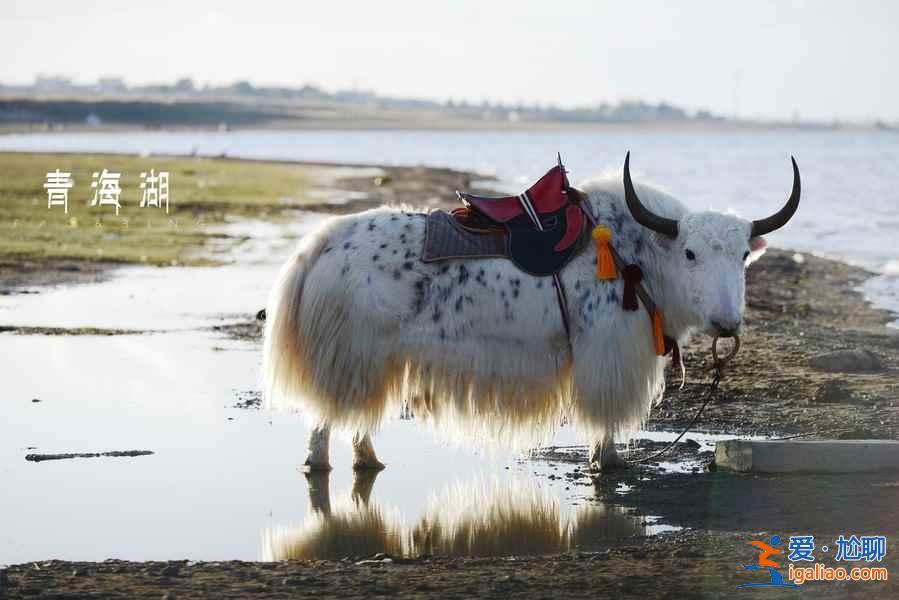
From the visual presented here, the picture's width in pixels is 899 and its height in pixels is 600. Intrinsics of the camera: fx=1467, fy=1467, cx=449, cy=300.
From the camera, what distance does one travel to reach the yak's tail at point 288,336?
226 inches

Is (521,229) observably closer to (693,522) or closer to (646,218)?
(646,218)

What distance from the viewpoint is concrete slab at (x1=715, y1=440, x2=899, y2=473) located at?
5.48 meters

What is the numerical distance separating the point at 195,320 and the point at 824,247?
10702 mm

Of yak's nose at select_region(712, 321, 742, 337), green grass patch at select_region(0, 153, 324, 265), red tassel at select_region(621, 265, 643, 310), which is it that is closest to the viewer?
yak's nose at select_region(712, 321, 742, 337)

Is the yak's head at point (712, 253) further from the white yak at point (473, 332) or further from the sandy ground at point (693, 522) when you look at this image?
the sandy ground at point (693, 522)

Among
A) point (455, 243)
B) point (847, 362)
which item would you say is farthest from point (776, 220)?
point (847, 362)

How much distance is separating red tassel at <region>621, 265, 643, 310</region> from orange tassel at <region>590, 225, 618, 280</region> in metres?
0.05

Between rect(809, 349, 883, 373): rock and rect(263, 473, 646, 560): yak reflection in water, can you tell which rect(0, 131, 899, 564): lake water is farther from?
rect(809, 349, 883, 373): rock

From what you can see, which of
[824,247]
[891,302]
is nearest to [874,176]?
[824,247]

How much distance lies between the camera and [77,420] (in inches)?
256

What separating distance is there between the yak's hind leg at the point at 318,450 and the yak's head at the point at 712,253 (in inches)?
59.0

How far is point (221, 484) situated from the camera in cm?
544

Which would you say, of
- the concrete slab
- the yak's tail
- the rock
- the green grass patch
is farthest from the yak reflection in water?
the green grass patch

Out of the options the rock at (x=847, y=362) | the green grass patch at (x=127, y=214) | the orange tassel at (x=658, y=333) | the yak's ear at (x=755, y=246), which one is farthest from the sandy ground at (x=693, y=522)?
the green grass patch at (x=127, y=214)
